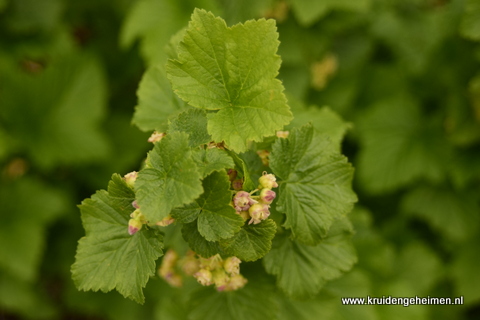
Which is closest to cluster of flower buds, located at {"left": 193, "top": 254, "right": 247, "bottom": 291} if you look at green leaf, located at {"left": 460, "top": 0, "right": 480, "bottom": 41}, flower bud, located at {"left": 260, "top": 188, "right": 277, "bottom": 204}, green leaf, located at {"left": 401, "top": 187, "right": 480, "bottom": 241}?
flower bud, located at {"left": 260, "top": 188, "right": 277, "bottom": 204}

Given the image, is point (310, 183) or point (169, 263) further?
point (169, 263)

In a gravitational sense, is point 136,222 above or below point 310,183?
below

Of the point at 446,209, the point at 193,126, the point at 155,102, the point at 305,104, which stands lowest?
the point at 193,126

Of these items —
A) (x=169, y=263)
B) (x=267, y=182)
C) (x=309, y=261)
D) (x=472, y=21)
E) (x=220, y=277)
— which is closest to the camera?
(x=267, y=182)

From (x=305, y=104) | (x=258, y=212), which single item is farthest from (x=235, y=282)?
(x=305, y=104)

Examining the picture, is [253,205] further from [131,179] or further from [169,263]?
[169,263]

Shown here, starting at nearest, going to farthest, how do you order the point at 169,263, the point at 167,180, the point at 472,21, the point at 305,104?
the point at 167,180 → the point at 169,263 → the point at 472,21 → the point at 305,104
